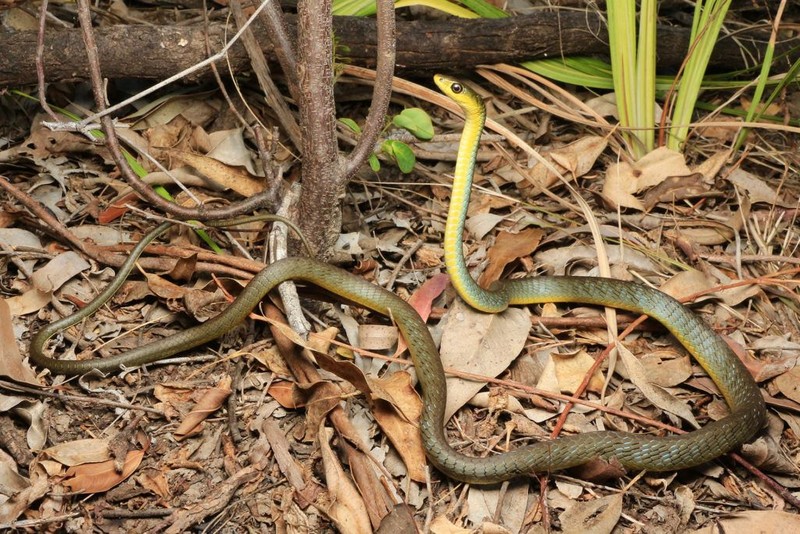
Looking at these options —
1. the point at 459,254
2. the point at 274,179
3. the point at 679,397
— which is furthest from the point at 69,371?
the point at 679,397

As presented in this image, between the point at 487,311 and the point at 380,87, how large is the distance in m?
1.39

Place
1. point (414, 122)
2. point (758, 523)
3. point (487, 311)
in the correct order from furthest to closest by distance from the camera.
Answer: point (414, 122) < point (487, 311) < point (758, 523)

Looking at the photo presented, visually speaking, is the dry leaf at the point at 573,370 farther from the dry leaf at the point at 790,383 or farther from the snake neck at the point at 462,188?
the dry leaf at the point at 790,383

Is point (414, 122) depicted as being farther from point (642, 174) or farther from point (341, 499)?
point (341, 499)

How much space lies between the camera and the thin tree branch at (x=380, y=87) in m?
3.83

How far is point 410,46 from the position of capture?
4.99 meters

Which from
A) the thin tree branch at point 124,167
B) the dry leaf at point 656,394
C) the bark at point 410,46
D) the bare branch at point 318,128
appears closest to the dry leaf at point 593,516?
the dry leaf at point 656,394

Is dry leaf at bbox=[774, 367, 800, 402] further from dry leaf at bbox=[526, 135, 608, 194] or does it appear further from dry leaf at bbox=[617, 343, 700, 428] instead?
dry leaf at bbox=[526, 135, 608, 194]

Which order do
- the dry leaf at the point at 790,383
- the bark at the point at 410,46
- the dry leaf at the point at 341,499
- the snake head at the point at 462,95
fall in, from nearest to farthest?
1. the dry leaf at the point at 341,499
2. the snake head at the point at 462,95
3. the dry leaf at the point at 790,383
4. the bark at the point at 410,46

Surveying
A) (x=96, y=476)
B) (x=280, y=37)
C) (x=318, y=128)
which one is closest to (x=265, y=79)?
(x=280, y=37)

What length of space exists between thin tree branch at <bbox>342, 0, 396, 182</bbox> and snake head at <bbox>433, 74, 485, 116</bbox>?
0.91 feet

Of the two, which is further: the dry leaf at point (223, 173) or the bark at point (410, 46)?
the dry leaf at point (223, 173)

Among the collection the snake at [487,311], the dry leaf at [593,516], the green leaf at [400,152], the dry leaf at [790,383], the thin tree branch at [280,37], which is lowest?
the dry leaf at [593,516]

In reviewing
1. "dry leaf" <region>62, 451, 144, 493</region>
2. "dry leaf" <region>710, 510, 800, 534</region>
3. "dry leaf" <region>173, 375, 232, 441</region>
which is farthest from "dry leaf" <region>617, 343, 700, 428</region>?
"dry leaf" <region>62, 451, 144, 493</region>
